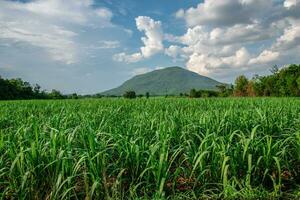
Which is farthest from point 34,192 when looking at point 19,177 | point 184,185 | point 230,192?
point 230,192

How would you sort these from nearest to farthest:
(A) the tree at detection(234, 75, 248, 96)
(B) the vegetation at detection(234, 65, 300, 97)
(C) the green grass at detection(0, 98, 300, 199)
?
(C) the green grass at detection(0, 98, 300, 199)
(B) the vegetation at detection(234, 65, 300, 97)
(A) the tree at detection(234, 75, 248, 96)

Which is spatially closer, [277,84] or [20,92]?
[277,84]

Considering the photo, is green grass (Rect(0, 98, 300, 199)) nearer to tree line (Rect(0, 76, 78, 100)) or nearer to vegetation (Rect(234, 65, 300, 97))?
vegetation (Rect(234, 65, 300, 97))

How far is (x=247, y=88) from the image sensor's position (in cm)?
6300

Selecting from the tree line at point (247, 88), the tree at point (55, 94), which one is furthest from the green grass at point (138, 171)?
the tree at point (55, 94)

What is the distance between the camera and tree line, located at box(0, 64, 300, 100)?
4912 centimetres

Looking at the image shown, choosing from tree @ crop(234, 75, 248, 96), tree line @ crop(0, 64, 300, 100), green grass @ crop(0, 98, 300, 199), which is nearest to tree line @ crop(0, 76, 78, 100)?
tree line @ crop(0, 64, 300, 100)

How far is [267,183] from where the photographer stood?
4.32 m

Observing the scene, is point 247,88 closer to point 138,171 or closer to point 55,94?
point 55,94

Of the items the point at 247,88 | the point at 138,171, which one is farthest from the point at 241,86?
the point at 138,171

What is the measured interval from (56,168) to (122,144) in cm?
91

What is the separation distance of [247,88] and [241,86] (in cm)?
282

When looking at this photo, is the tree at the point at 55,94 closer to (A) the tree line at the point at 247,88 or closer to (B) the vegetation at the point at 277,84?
(A) the tree line at the point at 247,88

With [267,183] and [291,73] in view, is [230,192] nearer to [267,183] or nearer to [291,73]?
[267,183]
